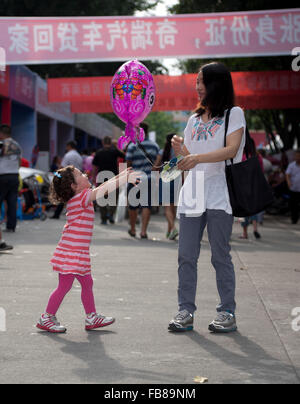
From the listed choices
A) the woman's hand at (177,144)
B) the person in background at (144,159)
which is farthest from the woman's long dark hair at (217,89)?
the person in background at (144,159)

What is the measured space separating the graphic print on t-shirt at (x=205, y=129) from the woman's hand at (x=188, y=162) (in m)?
0.28

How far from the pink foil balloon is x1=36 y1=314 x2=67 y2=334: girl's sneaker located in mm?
1505

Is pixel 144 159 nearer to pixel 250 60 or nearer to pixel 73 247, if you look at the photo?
pixel 73 247

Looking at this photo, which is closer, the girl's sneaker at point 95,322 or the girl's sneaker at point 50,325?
the girl's sneaker at point 50,325

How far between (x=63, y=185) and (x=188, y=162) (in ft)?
3.17

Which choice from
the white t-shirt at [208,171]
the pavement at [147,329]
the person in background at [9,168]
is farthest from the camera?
the person in background at [9,168]

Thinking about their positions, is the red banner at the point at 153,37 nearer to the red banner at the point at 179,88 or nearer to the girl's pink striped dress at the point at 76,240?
the red banner at the point at 179,88

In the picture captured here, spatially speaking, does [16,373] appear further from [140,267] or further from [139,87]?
[140,267]

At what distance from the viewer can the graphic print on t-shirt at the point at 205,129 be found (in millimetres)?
5359

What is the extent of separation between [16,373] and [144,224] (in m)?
8.61

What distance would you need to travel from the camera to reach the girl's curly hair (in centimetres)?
547

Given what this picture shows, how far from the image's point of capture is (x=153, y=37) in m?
16.1

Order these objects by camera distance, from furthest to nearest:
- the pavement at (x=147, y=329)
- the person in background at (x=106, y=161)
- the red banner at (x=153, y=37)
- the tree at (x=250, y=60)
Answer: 1. the tree at (x=250, y=60)
2. the red banner at (x=153, y=37)
3. the person in background at (x=106, y=161)
4. the pavement at (x=147, y=329)

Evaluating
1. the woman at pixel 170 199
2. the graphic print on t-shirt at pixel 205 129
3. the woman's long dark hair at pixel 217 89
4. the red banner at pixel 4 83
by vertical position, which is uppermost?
the red banner at pixel 4 83
